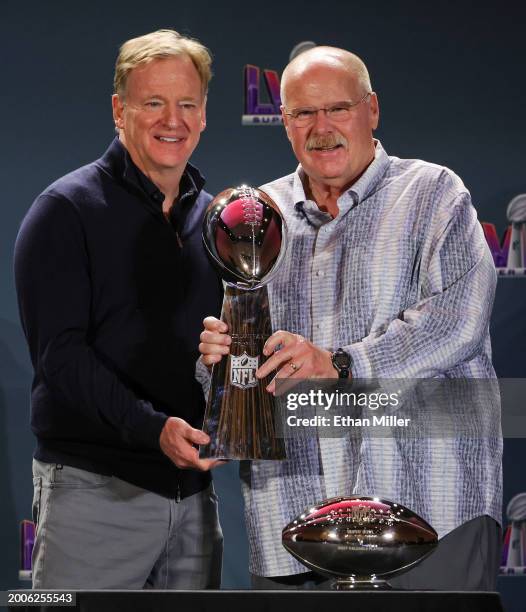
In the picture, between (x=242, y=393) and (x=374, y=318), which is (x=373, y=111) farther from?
(x=242, y=393)

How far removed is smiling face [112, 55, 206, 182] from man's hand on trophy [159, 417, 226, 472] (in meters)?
0.49

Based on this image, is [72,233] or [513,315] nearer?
[72,233]

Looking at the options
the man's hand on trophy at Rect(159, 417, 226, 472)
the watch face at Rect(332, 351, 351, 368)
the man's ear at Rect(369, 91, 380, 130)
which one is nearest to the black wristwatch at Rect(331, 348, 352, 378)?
the watch face at Rect(332, 351, 351, 368)

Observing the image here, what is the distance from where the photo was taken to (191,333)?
1829 millimetres

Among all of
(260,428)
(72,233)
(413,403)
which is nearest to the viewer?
(260,428)

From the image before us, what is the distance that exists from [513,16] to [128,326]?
1337mm

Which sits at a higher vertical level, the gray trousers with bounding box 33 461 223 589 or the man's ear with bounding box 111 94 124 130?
the man's ear with bounding box 111 94 124 130

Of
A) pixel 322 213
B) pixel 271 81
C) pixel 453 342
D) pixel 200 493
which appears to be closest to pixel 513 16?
pixel 271 81

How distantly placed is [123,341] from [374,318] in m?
0.45

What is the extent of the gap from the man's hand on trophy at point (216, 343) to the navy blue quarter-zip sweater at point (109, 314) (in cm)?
25

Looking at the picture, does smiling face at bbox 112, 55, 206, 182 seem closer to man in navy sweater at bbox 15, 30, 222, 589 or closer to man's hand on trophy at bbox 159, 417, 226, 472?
man in navy sweater at bbox 15, 30, 222, 589

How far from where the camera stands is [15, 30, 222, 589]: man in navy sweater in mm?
1772

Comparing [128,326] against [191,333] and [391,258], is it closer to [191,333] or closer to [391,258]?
[191,333]

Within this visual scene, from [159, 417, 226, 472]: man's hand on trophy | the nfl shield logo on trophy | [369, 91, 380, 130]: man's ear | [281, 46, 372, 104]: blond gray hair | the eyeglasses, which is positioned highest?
[281, 46, 372, 104]: blond gray hair
